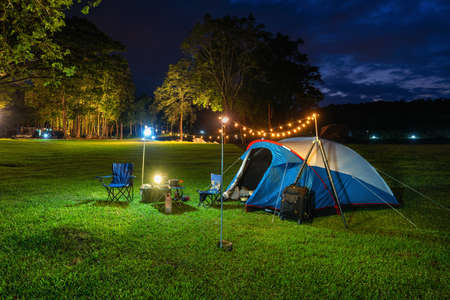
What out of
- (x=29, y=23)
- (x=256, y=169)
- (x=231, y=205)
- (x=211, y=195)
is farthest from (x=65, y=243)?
(x=29, y=23)

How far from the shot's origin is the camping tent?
7.72 m

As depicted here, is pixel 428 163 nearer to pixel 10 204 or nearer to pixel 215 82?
pixel 215 82

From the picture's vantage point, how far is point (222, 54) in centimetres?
2755

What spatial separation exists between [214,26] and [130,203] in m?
21.6

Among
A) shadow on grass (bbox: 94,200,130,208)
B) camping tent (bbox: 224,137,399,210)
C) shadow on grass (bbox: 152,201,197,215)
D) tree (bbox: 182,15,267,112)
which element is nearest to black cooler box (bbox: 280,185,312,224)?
camping tent (bbox: 224,137,399,210)

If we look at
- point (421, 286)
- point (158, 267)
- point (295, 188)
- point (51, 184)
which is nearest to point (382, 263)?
point (421, 286)

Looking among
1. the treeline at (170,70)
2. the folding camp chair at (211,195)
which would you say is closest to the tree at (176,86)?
the treeline at (170,70)

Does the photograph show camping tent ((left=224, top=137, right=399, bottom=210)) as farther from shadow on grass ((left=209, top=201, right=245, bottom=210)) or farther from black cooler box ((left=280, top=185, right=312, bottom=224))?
shadow on grass ((left=209, top=201, right=245, bottom=210))

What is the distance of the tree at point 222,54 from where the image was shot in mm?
26703

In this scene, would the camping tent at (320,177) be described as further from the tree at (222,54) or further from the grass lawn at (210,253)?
the tree at (222,54)

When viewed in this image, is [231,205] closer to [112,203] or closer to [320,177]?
[320,177]

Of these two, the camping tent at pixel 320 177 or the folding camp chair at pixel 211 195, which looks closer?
the camping tent at pixel 320 177

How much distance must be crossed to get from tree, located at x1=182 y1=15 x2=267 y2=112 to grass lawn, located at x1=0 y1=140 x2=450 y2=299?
21.6 metres

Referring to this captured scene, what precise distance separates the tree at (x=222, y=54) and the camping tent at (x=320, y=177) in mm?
20692
